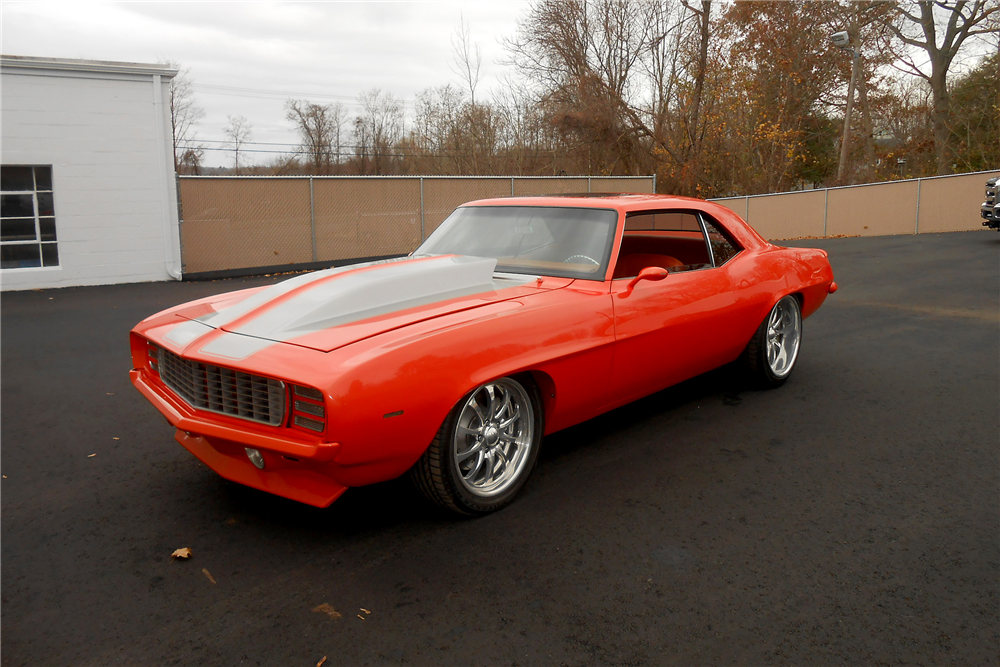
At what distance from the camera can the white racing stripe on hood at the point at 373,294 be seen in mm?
3146

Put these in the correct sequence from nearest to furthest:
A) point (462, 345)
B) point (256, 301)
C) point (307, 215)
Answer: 1. point (462, 345)
2. point (256, 301)
3. point (307, 215)

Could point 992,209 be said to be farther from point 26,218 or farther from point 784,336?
point 26,218

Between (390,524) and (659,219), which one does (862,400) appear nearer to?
(659,219)

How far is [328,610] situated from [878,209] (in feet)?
75.9

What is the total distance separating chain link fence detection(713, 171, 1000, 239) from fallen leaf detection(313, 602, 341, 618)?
54.4 feet

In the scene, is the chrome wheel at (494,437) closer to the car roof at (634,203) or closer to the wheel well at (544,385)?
the wheel well at (544,385)

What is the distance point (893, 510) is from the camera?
3.27 metres

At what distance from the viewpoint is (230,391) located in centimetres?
295

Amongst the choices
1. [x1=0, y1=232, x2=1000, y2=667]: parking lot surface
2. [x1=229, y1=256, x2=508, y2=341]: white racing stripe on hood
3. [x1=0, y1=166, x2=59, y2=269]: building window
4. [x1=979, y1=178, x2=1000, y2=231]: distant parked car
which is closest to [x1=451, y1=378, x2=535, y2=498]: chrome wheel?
[x1=0, y1=232, x2=1000, y2=667]: parking lot surface

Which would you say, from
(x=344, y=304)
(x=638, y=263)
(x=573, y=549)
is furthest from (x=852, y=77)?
(x=573, y=549)

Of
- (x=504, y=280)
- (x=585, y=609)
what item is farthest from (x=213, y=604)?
(x=504, y=280)

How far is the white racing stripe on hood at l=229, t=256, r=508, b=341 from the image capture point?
124 inches

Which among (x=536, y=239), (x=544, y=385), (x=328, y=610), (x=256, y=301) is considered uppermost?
(x=536, y=239)

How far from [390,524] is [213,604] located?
2.65 feet
